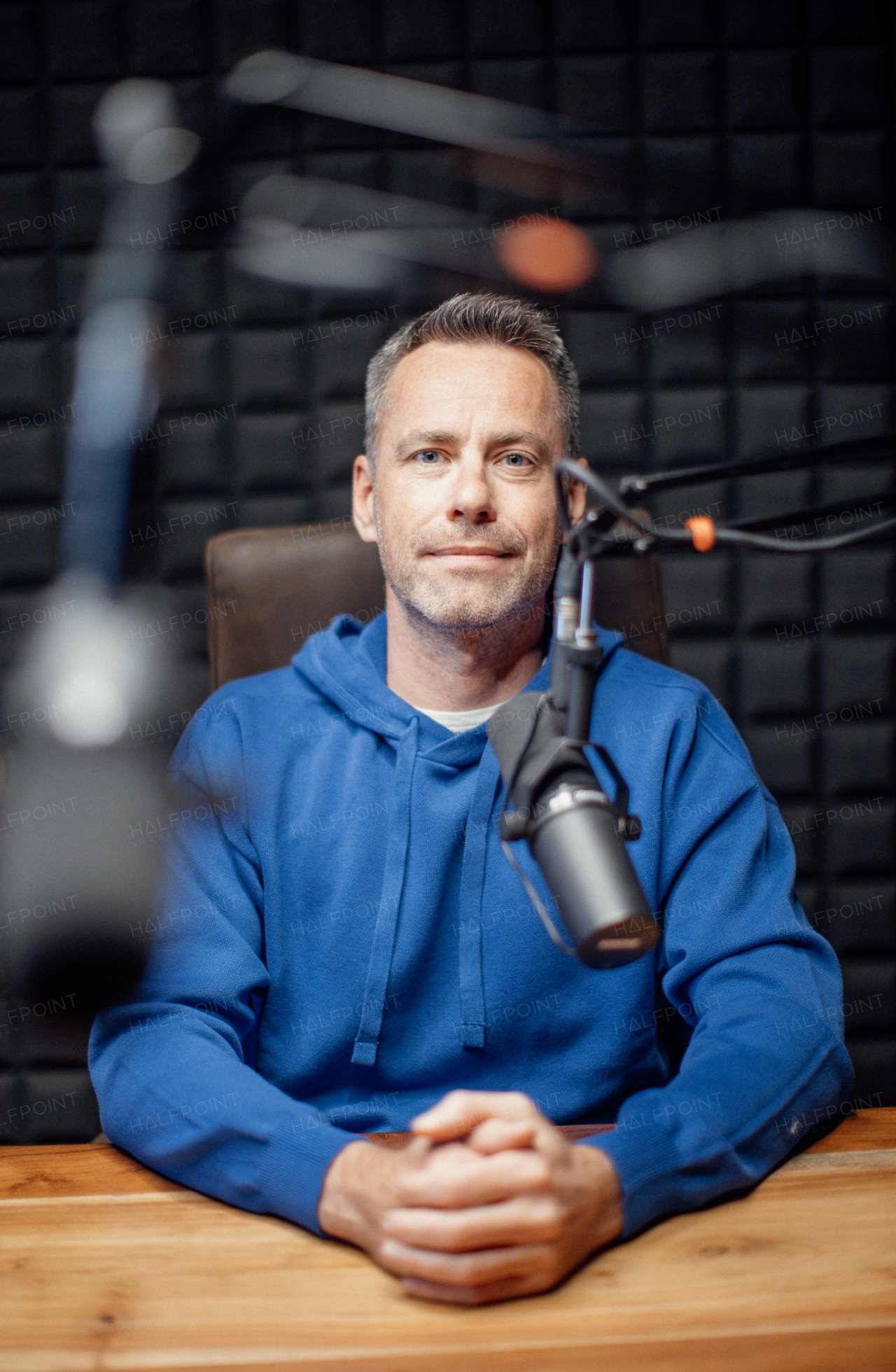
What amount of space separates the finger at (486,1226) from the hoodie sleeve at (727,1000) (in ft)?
0.26

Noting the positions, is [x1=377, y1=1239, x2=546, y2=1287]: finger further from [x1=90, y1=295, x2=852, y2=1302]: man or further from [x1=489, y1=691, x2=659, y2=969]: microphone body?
[x1=489, y1=691, x2=659, y2=969]: microphone body

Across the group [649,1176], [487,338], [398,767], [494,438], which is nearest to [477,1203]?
[649,1176]

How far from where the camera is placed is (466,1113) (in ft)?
2.13

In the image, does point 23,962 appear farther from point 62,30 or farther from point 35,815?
point 62,30

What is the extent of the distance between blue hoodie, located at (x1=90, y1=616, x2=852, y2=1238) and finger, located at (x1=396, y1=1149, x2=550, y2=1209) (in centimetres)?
19

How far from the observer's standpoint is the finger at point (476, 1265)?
56 cm

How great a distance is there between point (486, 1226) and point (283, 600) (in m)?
0.86

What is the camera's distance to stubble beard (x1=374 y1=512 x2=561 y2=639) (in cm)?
105

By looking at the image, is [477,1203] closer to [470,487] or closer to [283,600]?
[470,487]

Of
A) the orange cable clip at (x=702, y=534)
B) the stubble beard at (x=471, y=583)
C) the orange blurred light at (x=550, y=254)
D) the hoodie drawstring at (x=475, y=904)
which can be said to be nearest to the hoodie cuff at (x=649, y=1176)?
the hoodie drawstring at (x=475, y=904)

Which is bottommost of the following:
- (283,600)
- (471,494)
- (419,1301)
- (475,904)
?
(419,1301)

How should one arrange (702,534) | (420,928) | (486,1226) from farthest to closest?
(420,928), (486,1226), (702,534)

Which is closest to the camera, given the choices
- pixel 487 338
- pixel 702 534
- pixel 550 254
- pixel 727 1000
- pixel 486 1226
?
pixel 702 534

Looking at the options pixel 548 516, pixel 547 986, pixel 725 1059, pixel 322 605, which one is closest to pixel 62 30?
pixel 322 605
